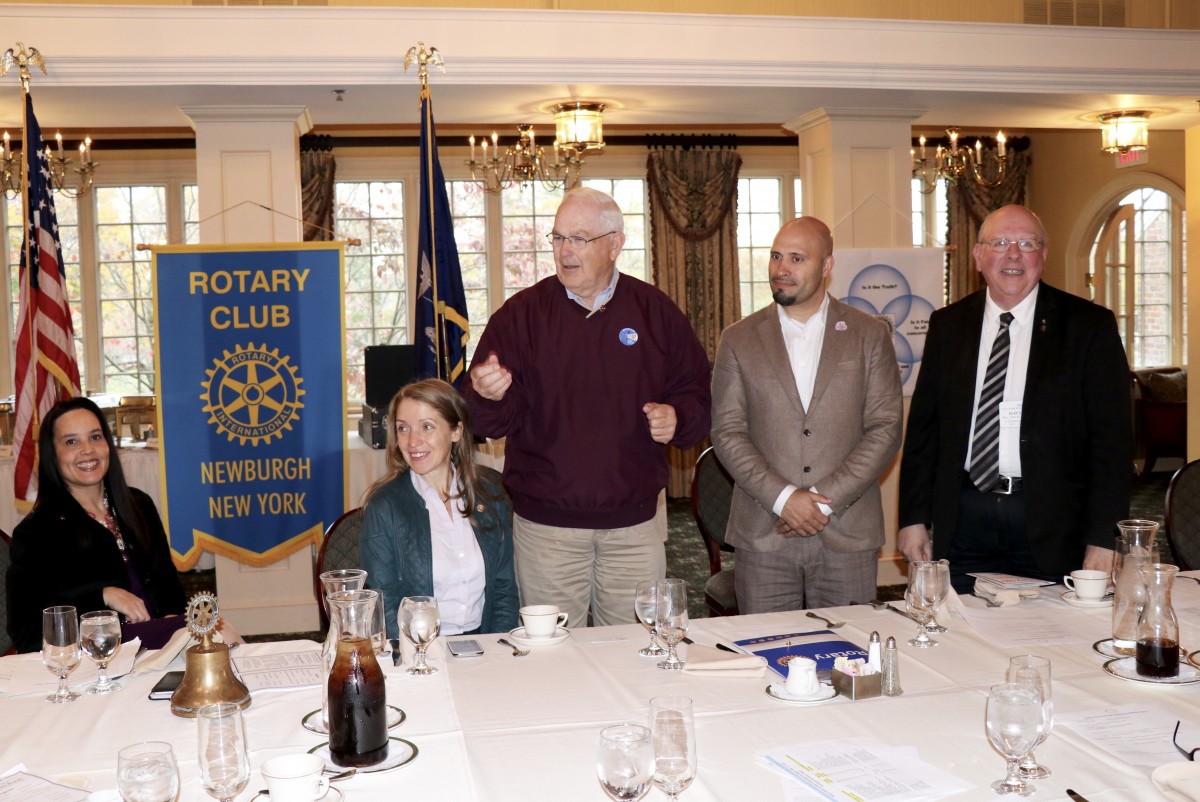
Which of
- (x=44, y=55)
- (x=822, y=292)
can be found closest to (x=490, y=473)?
(x=822, y=292)

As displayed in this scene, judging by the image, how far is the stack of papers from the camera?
1.64 meters

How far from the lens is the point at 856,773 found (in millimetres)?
1705

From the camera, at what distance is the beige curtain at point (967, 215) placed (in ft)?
35.2

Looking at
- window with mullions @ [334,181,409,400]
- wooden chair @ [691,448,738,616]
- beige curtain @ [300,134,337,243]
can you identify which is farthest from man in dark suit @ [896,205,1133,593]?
window with mullions @ [334,181,409,400]

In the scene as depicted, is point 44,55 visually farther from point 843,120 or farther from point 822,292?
point 843,120

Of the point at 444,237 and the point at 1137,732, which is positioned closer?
the point at 1137,732

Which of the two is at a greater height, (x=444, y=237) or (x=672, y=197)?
(x=672, y=197)

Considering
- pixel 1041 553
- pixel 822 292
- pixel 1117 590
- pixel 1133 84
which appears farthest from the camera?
pixel 1133 84

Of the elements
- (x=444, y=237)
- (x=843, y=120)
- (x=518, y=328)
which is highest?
(x=843, y=120)

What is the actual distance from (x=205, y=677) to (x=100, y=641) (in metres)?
0.31

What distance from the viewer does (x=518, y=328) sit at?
3262 millimetres

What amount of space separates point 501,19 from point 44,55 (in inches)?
80.2

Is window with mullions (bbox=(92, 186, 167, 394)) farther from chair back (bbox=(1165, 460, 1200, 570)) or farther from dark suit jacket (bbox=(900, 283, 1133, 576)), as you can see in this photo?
chair back (bbox=(1165, 460, 1200, 570))

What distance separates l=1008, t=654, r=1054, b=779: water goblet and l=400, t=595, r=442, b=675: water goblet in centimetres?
113
